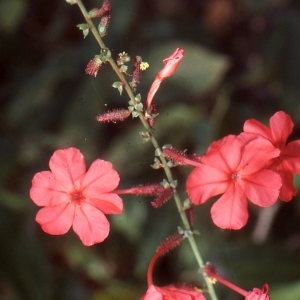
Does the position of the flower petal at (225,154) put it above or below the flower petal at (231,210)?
above

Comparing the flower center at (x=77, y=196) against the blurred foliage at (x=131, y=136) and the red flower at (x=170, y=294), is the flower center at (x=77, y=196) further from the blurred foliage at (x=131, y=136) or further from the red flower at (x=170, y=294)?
the blurred foliage at (x=131, y=136)

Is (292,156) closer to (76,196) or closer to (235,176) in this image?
(235,176)

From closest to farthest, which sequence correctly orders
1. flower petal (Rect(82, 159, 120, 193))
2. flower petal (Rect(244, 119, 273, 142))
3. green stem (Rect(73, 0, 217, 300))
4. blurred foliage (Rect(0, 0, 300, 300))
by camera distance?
green stem (Rect(73, 0, 217, 300)) → flower petal (Rect(82, 159, 120, 193)) → flower petal (Rect(244, 119, 273, 142)) → blurred foliage (Rect(0, 0, 300, 300))

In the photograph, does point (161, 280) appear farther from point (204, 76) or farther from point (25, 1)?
point (25, 1)

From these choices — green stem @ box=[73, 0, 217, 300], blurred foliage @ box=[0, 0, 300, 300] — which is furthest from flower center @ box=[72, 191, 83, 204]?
blurred foliage @ box=[0, 0, 300, 300]

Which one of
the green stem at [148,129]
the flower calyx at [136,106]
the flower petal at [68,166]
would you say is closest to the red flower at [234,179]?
the green stem at [148,129]

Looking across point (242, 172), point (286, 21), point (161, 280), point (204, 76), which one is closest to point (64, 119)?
point (204, 76)

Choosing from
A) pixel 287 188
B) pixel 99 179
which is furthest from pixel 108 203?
pixel 287 188

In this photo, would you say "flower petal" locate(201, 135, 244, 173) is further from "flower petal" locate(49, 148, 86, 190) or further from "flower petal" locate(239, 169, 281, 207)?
"flower petal" locate(49, 148, 86, 190)
